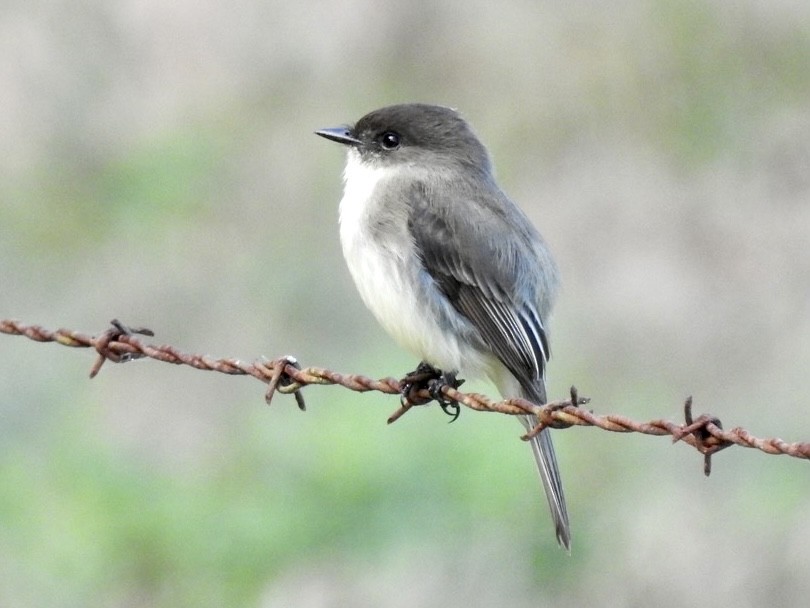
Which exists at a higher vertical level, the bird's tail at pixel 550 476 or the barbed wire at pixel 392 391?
the bird's tail at pixel 550 476

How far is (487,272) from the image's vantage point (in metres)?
4.66

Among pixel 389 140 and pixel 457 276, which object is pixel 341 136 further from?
pixel 457 276

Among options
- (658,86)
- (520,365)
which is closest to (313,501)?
(520,365)

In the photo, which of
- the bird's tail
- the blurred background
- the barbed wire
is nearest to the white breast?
the barbed wire

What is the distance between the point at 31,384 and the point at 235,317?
1.24 meters

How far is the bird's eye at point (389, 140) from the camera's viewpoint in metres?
5.13

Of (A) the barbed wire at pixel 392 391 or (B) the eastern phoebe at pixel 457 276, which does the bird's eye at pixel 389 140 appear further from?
(A) the barbed wire at pixel 392 391

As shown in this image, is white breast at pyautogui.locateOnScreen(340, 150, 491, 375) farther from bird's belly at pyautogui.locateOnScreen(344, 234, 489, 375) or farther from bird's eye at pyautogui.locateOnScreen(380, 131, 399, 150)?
bird's eye at pyautogui.locateOnScreen(380, 131, 399, 150)

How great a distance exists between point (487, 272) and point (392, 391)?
32.6 inches

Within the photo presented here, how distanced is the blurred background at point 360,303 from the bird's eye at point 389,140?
4.81 feet

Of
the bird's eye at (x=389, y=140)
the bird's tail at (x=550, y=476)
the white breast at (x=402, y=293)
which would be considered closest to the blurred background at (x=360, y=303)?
the bird's tail at (x=550, y=476)

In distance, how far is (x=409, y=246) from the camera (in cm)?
461

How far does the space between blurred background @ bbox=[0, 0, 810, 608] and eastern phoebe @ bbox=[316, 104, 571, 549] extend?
A: 1099 mm

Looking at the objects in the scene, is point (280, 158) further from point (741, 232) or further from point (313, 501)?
point (313, 501)
